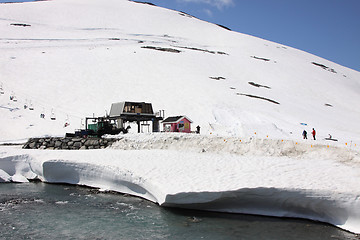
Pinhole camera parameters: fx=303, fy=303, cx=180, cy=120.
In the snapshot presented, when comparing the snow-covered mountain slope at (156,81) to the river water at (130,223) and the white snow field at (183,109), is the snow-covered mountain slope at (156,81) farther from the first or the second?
the river water at (130,223)

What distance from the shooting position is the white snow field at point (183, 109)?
1084cm

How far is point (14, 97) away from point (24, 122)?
6.28 meters

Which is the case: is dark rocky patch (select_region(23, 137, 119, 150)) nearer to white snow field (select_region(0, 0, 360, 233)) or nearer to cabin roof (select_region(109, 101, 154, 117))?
white snow field (select_region(0, 0, 360, 233))

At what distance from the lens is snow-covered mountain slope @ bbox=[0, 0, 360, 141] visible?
1379 inches

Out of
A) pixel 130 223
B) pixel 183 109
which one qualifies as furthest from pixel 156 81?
pixel 130 223

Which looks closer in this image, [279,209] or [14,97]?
[279,209]

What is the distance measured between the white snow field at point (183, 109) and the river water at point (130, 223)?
56 cm

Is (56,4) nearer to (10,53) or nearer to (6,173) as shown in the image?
(10,53)

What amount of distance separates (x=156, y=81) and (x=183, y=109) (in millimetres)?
10143

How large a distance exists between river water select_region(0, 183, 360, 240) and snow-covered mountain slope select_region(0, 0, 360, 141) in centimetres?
1824

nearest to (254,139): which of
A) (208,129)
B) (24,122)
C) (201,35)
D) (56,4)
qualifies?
(208,129)

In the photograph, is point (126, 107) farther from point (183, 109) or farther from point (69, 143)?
point (183, 109)

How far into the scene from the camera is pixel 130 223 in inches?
386

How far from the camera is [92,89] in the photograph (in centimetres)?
4150
